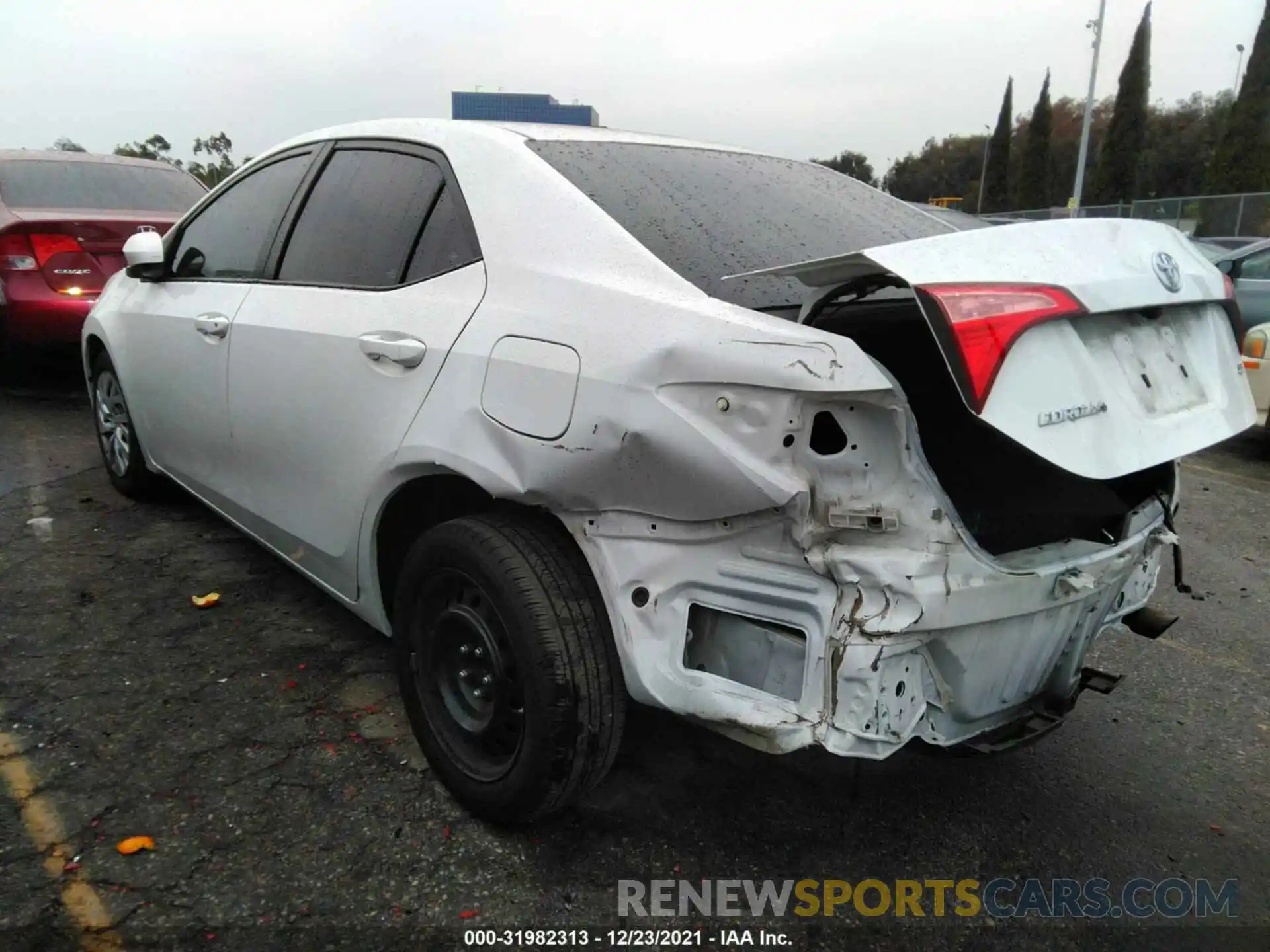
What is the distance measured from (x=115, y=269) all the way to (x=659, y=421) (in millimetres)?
5703

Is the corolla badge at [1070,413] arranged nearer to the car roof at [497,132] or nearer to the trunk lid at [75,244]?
the car roof at [497,132]

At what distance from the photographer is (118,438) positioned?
434 cm

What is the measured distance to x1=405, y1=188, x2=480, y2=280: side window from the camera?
227 cm

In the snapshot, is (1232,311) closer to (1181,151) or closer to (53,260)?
(53,260)

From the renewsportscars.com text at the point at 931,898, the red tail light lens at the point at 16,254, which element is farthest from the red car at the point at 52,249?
the renewsportscars.com text at the point at 931,898

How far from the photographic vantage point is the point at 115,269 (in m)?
6.09

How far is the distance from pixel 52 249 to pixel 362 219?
4454 millimetres

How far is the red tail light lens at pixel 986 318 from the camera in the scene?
62.2 inches

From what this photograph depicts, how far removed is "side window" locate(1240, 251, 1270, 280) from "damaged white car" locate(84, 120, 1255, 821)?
5831mm

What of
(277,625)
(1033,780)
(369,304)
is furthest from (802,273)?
(277,625)

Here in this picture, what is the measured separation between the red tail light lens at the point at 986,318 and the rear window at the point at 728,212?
451 millimetres

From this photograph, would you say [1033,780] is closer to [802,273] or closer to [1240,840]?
[1240,840]

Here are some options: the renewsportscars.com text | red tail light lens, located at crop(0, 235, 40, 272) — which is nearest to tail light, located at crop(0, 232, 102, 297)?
red tail light lens, located at crop(0, 235, 40, 272)

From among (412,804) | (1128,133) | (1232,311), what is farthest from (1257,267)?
(1128,133)
